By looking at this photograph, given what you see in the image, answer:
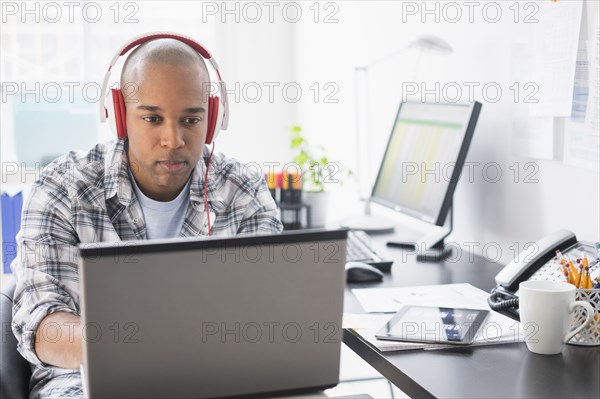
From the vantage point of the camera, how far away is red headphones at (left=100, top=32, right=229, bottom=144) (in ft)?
4.97

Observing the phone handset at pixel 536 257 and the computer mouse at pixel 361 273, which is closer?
the phone handset at pixel 536 257

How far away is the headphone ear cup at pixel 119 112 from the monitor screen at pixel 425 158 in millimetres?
790

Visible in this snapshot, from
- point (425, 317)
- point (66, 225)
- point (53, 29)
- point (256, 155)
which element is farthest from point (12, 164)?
point (425, 317)

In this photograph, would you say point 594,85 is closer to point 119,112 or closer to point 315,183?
point 119,112

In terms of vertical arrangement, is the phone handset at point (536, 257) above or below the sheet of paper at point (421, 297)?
above

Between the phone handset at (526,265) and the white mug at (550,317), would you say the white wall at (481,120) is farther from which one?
the white mug at (550,317)

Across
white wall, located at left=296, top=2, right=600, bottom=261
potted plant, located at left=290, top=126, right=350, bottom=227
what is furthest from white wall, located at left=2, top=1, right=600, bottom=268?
potted plant, located at left=290, top=126, right=350, bottom=227

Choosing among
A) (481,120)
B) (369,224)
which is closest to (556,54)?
(481,120)

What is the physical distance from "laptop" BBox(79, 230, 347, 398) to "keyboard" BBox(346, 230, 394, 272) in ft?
2.49

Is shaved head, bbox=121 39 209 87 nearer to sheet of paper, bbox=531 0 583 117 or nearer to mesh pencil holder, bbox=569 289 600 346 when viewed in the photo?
sheet of paper, bbox=531 0 583 117

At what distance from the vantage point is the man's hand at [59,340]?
1.19 metres

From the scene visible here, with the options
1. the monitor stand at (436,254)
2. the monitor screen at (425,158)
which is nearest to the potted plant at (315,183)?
the monitor screen at (425,158)

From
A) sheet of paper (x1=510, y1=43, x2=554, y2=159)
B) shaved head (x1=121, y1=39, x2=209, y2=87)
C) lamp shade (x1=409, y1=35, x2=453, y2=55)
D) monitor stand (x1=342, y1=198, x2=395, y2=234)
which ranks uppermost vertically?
lamp shade (x1=409, y1=35, x2=453, y2=55)

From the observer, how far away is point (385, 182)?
218 centimetres
